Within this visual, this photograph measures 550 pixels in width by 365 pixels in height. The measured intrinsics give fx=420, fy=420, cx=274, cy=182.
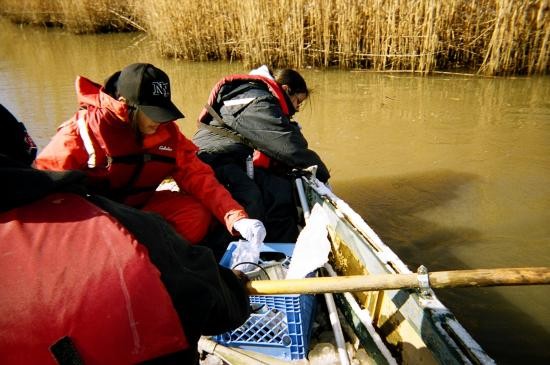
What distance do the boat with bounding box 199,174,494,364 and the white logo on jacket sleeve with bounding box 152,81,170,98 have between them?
116cm

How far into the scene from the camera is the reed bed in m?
6.30

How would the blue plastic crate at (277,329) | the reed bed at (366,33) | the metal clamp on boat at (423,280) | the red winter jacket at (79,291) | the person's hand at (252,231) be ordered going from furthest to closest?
the reed bed at (366,33)
the person's hand at (252,231)
the blue plastic crate at (277,329)
the metal clamp on boat at (423,280)
the red winter jacket at (79,291)

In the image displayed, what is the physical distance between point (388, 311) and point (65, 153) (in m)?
1.76

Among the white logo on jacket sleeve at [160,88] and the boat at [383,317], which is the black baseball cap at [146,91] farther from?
the boat at [383,317]

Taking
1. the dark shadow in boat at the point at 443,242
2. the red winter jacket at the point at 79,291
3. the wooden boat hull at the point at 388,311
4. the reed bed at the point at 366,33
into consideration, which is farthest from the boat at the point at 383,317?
the reed bed at the point at 366,33

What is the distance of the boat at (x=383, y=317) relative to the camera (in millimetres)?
1468

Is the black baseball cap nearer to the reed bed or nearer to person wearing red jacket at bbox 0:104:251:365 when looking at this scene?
person wearing red jacket at bbox 0:104:251:365

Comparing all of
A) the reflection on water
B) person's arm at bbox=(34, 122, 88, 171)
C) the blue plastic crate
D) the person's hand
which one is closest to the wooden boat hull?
the blue plastic crate

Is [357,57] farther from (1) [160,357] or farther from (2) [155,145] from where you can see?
(1) [160,357]

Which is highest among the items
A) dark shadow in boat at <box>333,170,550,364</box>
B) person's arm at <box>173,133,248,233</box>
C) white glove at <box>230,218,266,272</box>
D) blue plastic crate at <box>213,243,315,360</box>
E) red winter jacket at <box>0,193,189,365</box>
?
red winter jacket at <box>0,193,189,365</box>

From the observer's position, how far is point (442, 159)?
4633 mm

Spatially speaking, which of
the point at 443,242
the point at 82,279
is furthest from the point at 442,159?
the point at 82,279

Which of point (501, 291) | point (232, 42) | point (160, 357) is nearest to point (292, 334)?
point (160, 357)

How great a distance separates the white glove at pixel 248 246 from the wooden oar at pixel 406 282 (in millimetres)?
510
